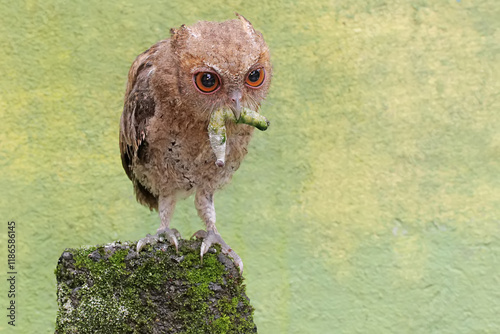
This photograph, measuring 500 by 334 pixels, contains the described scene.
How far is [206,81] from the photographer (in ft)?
6.56

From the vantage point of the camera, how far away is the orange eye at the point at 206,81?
6.52 feet

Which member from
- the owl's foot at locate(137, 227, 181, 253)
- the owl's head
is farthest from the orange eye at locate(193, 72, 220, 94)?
the owl's foot at locate(137, 227, 181, 253)

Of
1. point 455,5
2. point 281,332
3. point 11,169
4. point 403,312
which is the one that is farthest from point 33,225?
point 455,5

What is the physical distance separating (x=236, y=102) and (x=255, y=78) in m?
0.12

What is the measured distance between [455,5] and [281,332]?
2.03 m

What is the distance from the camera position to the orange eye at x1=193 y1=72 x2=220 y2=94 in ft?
6.52

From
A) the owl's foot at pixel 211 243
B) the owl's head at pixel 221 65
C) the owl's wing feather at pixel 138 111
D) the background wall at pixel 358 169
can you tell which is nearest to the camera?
the owl's head at pixel 221 65

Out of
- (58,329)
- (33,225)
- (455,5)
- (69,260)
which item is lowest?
(58,329)

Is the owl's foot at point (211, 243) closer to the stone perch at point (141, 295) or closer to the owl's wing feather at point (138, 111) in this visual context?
the stone perch at point (141, 295)

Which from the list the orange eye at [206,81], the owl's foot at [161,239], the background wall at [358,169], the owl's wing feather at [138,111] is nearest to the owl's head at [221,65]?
the orange eye at [206,81]

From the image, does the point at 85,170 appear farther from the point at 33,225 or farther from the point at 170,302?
the point at 170,302

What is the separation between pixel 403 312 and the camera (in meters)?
3.59

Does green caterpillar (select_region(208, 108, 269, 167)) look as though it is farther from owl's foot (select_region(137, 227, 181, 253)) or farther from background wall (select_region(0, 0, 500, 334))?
background wall (select_region(0, 0, 500, 334))

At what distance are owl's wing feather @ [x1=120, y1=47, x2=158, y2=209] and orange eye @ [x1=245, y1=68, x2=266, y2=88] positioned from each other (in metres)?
0.42
